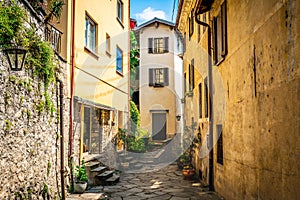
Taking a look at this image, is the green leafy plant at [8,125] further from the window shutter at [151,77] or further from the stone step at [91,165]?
the window shutter at [151,77]

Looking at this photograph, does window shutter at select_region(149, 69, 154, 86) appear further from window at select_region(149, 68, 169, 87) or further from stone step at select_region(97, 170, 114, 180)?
stone step at select_region(97, 170, 114, 180)

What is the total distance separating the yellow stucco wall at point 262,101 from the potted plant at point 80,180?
385 centimetres

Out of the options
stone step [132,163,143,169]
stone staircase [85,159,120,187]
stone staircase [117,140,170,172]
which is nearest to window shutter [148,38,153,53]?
stone staircase [117,140,170,172]

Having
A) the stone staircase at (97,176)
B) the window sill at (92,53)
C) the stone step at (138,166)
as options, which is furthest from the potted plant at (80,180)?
the stone step at (138,166)

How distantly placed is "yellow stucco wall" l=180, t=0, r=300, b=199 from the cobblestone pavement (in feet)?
4.59

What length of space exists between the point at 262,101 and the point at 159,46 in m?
21.0

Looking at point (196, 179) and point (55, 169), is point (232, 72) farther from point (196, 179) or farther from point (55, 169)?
point (196, 179)

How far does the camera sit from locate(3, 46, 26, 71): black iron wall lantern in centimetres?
463

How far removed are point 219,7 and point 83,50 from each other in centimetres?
438

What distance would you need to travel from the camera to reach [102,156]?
39.2 ft

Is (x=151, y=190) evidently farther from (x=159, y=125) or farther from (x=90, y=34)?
(x=159, y=125)

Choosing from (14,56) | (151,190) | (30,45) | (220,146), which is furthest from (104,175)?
(14,56)

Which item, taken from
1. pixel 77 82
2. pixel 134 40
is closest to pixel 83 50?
pixel 77 82

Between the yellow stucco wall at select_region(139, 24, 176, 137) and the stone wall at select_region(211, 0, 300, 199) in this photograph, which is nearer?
the stone wall at select_region(211, 0, 300, 199)
